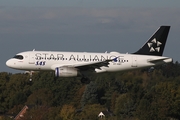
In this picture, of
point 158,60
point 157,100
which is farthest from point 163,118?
point 158,60

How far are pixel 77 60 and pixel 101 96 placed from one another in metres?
75.6

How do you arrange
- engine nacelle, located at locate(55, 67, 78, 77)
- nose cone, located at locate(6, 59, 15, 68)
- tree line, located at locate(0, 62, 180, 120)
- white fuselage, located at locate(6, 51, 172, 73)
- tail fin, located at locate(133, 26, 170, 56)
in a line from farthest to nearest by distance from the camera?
1. tree line, located at locate(0, 62, 180, 120)
2. tail fin, located at locate(133, 26, 170, 56)
3. nose cone, located at locate(6, 59, 15, 68)
4. white fuselage, located at locate(6, 51, 172, 73)
5. engine nacelle, located at locate(55, 67, 78, 77)

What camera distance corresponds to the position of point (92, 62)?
275 ft

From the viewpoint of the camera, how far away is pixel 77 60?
84688 millimetres

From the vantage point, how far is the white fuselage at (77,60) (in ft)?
275

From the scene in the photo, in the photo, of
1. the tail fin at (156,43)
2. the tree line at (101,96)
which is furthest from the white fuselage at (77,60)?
the tree line at (101,96)

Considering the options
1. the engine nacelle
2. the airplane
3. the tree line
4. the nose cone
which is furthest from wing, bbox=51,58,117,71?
the nose cone

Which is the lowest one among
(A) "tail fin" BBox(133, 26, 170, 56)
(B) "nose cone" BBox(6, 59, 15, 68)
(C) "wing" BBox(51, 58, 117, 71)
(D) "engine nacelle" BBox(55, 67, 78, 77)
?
(D) "engine nacelle" BBox(55, 67, 78, 77)

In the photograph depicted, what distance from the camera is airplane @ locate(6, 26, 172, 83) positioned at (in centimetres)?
8375

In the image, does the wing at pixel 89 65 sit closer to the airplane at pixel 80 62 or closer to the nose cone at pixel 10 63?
the airplane at pixel 80 62

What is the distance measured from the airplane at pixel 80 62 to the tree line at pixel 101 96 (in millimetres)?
2363

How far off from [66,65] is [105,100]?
78.8 meters

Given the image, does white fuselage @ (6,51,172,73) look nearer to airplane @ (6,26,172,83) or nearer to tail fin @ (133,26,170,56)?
airplane @ (6,26,172,83)

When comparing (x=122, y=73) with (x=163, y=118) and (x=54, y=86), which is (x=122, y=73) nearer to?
(x=163, y=118)
